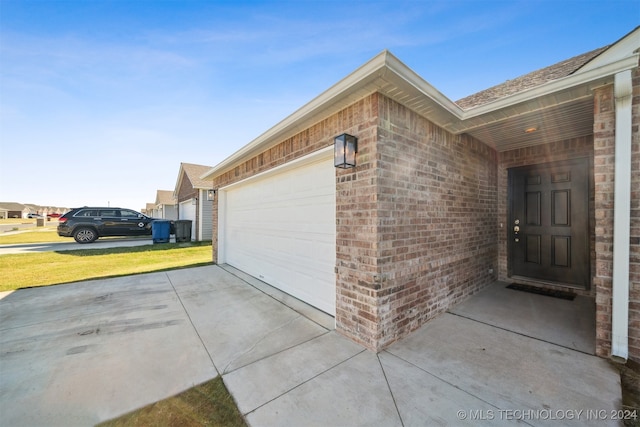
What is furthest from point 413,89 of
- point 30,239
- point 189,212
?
point 30,239

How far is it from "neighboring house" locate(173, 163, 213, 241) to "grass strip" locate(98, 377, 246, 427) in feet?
35.5

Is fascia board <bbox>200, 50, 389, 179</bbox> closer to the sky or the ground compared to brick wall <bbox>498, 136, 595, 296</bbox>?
closer to the sky

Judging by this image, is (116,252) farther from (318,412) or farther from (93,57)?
(318,412)

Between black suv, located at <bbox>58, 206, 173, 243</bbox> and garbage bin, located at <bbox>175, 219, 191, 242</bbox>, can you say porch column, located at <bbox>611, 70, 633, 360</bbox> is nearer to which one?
garbage bin, located at <bbox>175, 219, 191, 242</bbox>

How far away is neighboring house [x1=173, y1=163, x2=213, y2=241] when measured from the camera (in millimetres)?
13211

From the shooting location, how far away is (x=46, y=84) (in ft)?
16.8

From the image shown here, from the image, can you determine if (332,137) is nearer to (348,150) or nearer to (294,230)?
(348,150)

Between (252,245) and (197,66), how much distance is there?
4112 millimetres

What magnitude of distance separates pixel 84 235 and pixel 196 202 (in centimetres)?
520

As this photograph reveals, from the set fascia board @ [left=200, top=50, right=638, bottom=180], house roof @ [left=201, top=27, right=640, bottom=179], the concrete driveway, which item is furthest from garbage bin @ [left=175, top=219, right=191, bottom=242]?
fascia board @ [left=200, top=50, right=638, bottom=180]

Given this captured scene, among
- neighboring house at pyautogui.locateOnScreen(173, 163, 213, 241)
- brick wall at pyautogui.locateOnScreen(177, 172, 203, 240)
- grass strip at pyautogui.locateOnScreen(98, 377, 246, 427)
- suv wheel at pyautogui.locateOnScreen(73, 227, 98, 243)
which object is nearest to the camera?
grass strip at pyautogui.locateOnScreen(98, 377, 246, 427)

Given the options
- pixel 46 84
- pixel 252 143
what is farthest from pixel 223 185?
pixel 46 84

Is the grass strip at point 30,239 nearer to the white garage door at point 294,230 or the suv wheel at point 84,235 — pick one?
the suv wheel at point 84,235

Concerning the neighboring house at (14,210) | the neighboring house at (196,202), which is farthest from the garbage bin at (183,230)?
the neighboring house at (14,210)
